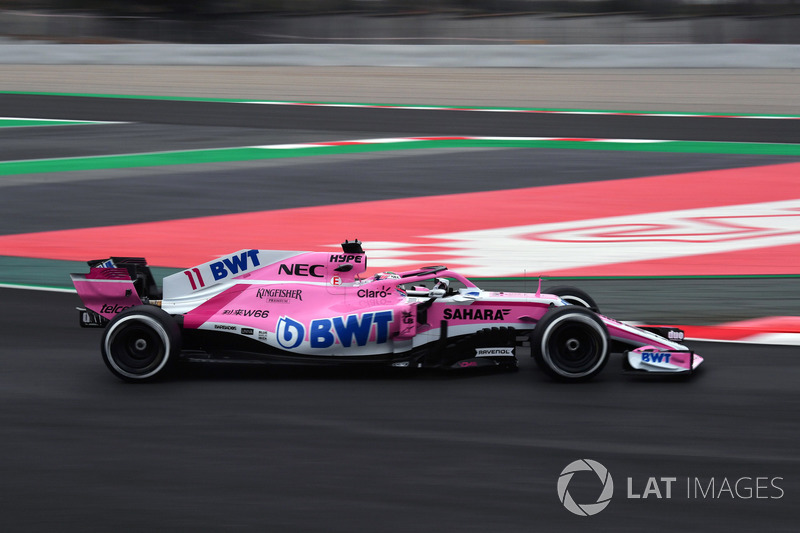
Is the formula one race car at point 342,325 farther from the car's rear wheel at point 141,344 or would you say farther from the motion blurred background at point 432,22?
the motion blurred background at point 432,22

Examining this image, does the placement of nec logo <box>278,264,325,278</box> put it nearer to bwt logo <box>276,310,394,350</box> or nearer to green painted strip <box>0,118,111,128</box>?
bwt logo <box>276,310,394,350</box>

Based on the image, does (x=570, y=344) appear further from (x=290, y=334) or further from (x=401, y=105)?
(x=401, y=105)

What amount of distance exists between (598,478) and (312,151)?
1482 cm

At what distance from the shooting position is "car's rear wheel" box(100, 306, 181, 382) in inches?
280

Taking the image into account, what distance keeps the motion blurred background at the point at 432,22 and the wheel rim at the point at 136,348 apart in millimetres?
32917

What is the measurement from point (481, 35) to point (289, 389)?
3772 cm

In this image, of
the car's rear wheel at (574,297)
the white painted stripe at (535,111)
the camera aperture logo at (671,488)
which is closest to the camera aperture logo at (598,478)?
the camera aperture logo at (671,488)

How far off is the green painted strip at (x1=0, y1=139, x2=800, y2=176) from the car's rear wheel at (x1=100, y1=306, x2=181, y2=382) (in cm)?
1163

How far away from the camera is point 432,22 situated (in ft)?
141

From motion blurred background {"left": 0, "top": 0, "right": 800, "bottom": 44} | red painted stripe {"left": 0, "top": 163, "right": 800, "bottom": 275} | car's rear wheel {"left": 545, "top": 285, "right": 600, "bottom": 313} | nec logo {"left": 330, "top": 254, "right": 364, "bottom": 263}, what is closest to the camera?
nec logo {"left": 330, "top": 254, "right": 364, "bottom": 263}

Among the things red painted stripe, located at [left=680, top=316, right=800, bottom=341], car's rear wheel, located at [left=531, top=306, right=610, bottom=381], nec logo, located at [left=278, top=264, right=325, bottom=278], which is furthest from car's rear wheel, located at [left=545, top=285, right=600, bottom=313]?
nec logo, located at [left=278, top=264, right=325, bottom=278]

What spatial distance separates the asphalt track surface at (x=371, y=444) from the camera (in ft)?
17.1

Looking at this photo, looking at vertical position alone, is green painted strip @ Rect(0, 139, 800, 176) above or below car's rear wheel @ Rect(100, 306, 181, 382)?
above

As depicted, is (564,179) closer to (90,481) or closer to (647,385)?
(647,385)
